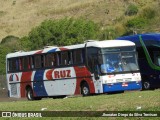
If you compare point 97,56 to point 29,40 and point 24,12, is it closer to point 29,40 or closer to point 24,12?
point 29,40

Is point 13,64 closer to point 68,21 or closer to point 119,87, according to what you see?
point 119,87

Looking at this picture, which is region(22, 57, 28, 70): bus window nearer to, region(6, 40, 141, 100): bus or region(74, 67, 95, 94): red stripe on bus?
region(6, 40, 141, 100): bus

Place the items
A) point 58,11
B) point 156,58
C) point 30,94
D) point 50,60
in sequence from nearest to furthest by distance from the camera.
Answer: point 50,60
point 156,58
point 30,94
point 58,11

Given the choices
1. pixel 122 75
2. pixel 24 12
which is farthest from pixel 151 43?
pixel 24 12

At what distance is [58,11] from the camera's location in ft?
357

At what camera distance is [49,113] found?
16.5 meters

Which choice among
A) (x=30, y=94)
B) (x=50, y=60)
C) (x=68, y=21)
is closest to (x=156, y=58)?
(x=50, y=60)

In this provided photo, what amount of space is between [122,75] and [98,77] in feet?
4.29

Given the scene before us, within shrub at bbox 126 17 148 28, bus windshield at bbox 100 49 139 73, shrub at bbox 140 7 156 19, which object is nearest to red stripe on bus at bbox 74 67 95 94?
bus windshield at bbox 100 49 139 73

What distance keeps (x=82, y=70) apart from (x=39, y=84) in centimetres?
425

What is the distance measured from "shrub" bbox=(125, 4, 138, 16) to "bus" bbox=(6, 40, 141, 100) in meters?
60.7

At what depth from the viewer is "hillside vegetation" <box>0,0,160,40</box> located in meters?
96.0

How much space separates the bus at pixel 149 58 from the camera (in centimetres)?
3475

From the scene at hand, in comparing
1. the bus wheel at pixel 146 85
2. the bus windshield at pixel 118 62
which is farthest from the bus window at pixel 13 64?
the bus wheel at pixel 146 85
